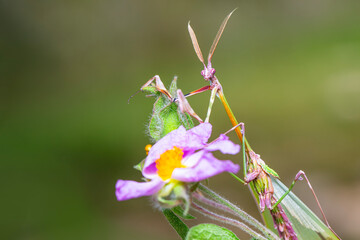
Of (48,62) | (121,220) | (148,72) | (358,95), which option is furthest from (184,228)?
(48,62)

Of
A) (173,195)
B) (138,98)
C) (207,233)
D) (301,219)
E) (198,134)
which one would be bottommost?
(301,219)

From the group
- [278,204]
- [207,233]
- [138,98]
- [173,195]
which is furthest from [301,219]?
[138,98]

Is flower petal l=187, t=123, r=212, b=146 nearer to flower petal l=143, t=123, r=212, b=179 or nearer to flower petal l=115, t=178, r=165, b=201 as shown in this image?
flower petal l=143, t=123, r=212, b=179

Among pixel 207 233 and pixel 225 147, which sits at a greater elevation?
pixel 225 147

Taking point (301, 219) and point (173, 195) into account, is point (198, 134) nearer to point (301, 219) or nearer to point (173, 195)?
point (173, 195)

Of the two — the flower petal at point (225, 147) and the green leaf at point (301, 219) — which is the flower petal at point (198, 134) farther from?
the green leaf at point (301, 219)

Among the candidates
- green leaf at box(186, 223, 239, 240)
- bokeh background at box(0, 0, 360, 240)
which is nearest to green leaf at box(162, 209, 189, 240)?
green leaf at box(186, 223, 239, 240)
